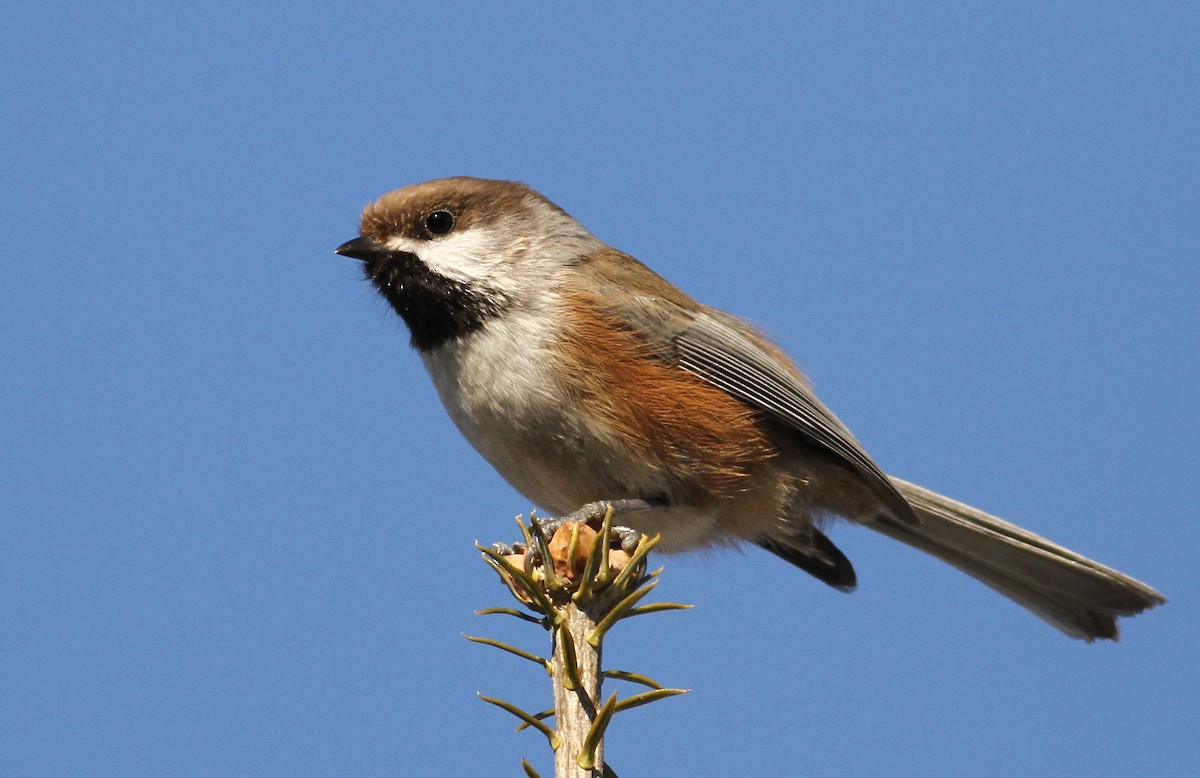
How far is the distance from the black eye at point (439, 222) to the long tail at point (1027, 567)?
2.34 metres

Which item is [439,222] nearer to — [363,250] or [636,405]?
[363,250]

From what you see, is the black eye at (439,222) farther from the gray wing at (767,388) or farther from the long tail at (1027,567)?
the long tail at (1027,567)

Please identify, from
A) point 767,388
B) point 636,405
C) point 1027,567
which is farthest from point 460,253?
point 1027,567

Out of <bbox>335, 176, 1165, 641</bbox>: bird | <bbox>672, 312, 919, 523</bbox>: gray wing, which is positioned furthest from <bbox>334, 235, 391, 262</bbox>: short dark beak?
<bbox>672, 312, 919, 523</bbox>: gray wing

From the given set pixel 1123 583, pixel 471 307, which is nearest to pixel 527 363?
pixel 471 307

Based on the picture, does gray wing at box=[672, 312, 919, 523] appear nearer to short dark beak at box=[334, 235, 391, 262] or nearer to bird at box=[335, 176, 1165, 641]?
bird at box=[335, 176, 1165, 641]

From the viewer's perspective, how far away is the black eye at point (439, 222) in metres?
4.70

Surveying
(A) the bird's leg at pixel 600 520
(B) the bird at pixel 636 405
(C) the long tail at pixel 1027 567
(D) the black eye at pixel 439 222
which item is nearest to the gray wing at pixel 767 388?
(B) the bird at pixel 636 405

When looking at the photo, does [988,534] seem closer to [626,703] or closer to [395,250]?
[395,250]

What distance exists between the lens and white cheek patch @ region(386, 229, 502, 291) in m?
4.50

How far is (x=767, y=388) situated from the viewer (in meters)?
4.74

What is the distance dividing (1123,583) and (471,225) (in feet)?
10.4

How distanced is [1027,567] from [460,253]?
2902mm

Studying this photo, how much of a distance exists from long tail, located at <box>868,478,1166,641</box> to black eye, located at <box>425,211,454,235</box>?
2342 millimetres
